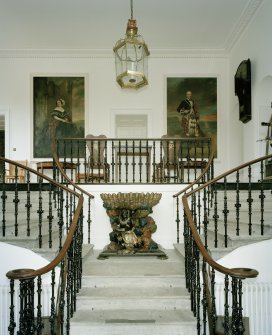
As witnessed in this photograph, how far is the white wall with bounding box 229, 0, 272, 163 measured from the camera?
26.7 ft

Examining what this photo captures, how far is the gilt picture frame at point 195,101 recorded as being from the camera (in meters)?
11.1

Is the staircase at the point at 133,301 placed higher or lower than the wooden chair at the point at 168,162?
lower

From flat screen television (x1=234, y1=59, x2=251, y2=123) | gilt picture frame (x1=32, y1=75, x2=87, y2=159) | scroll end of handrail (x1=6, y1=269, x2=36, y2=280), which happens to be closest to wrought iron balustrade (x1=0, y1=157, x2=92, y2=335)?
scroll end of handrail (x1=6, y1=269, x2=36, y2=280)

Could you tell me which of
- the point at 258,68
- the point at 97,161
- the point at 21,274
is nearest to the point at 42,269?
the point at 21,274

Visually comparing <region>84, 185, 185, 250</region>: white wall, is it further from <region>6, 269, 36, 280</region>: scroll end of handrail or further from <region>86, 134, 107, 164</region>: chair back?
<region>6, 269, 36, 280</region>: scroll end of handrail

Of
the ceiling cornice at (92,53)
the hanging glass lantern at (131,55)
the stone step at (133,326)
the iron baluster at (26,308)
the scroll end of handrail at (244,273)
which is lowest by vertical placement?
the stone step at (133,326)

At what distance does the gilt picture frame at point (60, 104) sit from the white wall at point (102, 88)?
154 millimetres

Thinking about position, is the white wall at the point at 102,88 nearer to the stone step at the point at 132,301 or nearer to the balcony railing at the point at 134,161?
the balcony railing at the point at 134,161

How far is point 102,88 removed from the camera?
11.2 metres

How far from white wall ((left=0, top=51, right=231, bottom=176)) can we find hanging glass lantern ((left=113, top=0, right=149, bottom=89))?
5772mm

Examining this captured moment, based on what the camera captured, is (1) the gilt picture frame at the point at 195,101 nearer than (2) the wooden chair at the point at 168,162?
No

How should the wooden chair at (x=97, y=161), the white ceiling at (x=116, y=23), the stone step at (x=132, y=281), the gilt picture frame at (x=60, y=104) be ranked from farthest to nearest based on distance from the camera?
the gilt picture frame at (x=60, y=104), the white ceiling at (x=116, y=23), the wooden chair at (x=97, y=161), the stone step at (x=132, y=281)

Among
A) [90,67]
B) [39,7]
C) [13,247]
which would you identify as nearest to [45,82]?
[90,67]

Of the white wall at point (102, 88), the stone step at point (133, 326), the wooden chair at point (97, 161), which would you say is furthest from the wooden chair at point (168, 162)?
the stone step at point (133, 326)
